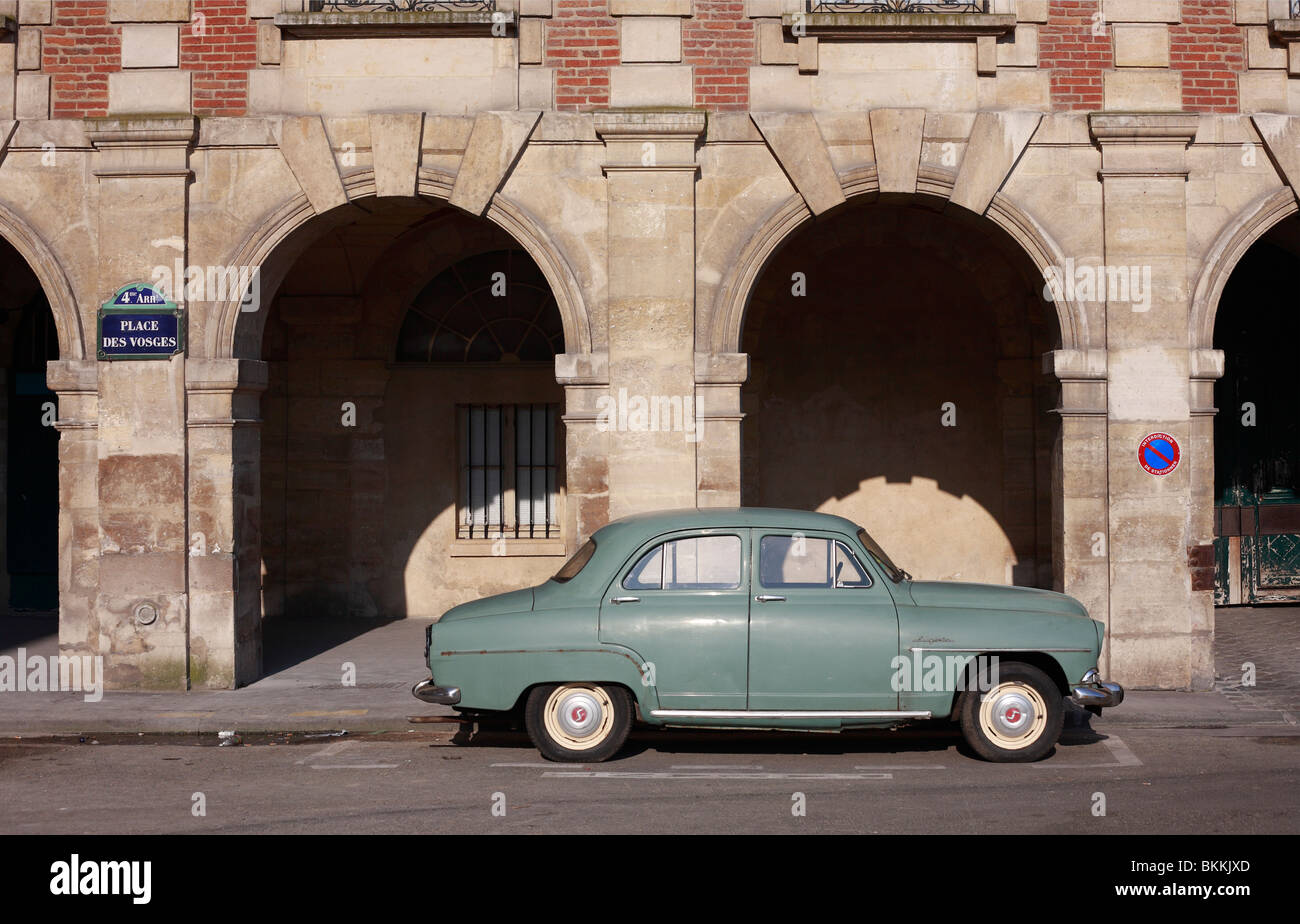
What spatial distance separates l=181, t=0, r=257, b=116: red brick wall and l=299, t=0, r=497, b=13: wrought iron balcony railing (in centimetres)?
60

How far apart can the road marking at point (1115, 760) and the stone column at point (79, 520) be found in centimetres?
749

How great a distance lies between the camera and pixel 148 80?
428 inches

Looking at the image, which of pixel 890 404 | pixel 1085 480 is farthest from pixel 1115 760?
pixel 890 404

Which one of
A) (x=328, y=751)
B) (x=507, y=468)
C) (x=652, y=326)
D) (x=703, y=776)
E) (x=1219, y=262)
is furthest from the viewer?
(x=507, y=468)

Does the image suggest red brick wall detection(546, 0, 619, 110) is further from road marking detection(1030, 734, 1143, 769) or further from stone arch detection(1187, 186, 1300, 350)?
road marking detection(1030, 734, 1143, 769)

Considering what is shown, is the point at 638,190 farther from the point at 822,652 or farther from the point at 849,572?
the point at 822,652

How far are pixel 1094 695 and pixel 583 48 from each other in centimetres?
631

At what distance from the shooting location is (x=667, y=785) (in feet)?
24.9

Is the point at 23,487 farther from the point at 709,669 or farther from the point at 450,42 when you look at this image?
the point at 709,669

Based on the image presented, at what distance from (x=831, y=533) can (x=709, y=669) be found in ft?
3.69

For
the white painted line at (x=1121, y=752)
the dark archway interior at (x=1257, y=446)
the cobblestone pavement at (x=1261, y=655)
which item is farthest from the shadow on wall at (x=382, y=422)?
the dark archway interior at (x=1257, y=446)

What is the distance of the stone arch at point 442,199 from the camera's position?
1074 cm

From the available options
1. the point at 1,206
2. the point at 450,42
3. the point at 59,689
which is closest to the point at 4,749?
the point at 59,689

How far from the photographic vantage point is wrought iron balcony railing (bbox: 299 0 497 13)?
35.5 feet
